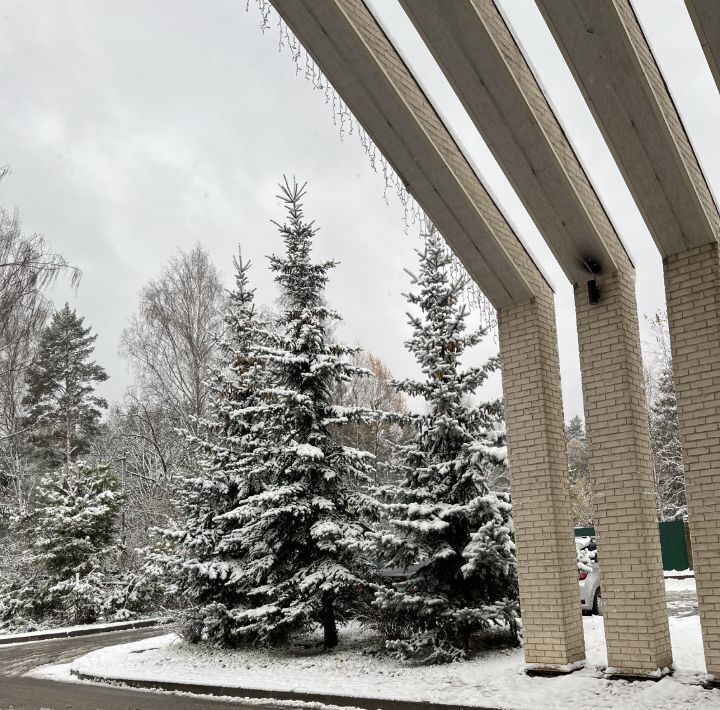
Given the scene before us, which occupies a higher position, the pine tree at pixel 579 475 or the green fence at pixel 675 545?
the pine tree at pixel 579 475

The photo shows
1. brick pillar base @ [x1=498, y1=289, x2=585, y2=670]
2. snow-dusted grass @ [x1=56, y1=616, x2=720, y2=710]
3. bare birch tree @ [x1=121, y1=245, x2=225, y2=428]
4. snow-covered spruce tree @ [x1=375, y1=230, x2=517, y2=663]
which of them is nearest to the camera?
snow-dusted grass @ [x1=56, y1=616, x2=720, y2=710]

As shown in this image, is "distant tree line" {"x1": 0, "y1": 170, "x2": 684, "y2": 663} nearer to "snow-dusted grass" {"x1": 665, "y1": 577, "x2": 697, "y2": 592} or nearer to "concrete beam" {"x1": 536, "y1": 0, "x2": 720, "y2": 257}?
"concrete beam" {"x1": 536, "y1": 0, "x2": 720, "y2": 257}

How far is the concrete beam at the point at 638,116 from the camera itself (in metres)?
5.66

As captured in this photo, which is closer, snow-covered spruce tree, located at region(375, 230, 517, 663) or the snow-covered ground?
the snow-covered ground

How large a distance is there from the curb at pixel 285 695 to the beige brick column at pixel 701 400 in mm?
2474

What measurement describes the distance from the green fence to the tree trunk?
585 inches

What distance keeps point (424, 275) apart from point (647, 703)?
636 cm

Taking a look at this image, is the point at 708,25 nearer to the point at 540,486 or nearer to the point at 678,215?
the point at 678,215

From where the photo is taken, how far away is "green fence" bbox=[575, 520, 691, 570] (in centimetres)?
2197

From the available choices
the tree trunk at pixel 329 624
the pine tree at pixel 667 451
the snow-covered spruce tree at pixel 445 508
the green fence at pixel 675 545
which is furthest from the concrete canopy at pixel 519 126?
the pine tree at pixel 667 451

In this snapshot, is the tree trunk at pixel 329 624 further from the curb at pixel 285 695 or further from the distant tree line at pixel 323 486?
the curb at pixel 285 695

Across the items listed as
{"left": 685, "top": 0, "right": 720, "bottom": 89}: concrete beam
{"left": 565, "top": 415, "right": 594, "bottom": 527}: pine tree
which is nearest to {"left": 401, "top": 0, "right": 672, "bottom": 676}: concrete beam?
{"left": 565, "top": 415, "right": 594, "bottom": 527}: pine tree

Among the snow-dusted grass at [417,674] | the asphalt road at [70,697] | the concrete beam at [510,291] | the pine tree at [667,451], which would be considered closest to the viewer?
the concrete beam at [510,291]

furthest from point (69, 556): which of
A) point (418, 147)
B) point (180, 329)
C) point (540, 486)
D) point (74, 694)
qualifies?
point (418, 147)
